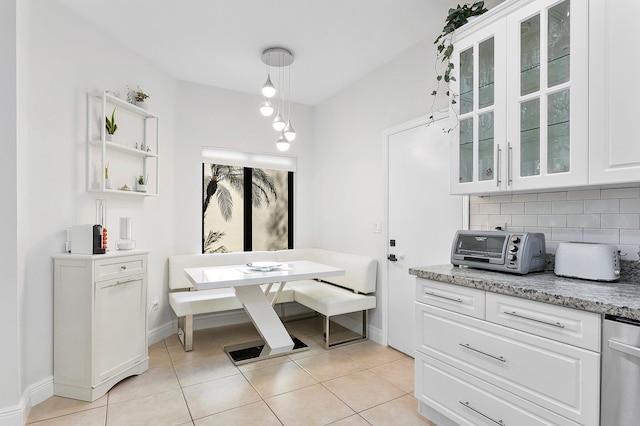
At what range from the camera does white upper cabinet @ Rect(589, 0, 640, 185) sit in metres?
1.54

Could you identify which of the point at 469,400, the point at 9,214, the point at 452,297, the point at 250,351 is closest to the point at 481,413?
the point at 469,400

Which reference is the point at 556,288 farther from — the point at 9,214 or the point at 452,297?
the point at 9,214

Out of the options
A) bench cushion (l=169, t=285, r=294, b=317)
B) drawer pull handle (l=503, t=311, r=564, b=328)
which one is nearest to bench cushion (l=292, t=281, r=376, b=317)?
bench cushion (l=169, t=285, r=294, b=317)

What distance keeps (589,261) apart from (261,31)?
2804 mm

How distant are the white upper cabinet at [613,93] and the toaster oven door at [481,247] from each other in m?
0.56

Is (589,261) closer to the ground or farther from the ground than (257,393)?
farther from the ground

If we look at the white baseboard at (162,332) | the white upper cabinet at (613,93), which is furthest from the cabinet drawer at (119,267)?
the white upper cabinet at (613,93)

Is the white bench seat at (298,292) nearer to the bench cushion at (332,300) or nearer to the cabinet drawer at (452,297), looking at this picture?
the bench cushion at (332,300)

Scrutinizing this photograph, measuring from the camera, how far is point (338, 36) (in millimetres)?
2986

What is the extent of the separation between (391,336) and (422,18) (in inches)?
111

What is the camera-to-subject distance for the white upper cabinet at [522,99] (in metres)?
1.73

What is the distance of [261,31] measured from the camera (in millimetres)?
2902

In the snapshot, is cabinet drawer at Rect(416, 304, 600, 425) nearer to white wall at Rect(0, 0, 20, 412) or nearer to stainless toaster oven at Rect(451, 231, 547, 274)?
stainless toaster oven at Rect(451, 231, 547, 274)

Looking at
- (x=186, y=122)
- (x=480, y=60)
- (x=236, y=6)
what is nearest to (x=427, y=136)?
(x=480, y=60)
